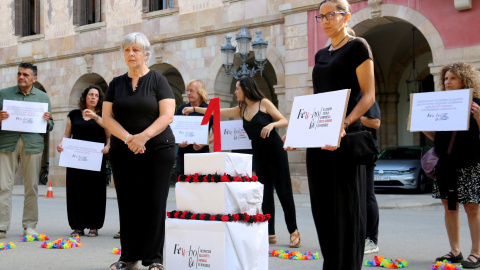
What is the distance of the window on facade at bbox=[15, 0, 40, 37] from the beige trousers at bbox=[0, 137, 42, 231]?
63.5 ft

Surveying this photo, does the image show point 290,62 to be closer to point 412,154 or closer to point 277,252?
point 412,154

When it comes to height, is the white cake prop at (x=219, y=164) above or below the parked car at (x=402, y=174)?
above

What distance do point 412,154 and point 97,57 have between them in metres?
12.3

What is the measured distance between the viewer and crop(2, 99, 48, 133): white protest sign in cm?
752

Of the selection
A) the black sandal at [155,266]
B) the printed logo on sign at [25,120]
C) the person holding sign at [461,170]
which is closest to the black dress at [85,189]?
the printed logo on sign at [25,120]

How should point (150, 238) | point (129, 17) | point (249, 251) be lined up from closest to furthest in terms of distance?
point (249, 251), point (150, 238), point (129, 17)

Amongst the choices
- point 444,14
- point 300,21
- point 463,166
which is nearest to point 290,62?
point 300,21

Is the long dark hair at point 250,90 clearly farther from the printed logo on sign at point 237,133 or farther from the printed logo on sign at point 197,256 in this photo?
the printed logo on sign at point 197,256

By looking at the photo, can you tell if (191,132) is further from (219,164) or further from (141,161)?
(219,164)

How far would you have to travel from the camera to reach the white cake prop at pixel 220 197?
4500mm

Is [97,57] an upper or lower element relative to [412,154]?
upper

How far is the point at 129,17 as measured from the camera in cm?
2233

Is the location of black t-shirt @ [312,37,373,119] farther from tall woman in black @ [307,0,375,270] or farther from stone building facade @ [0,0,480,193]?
stone building facade @ [0,0,480,193]

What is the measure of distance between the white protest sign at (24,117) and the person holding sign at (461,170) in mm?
4861
